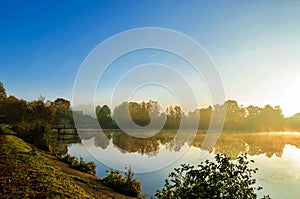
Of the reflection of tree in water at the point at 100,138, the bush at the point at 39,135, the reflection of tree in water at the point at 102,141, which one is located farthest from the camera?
the reflection of tree in water at the point at 100,138

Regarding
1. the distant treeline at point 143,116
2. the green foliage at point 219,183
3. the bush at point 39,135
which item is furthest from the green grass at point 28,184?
the bush at point 39,135

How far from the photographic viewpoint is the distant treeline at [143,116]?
18.7 meters

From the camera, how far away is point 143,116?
1272 inches

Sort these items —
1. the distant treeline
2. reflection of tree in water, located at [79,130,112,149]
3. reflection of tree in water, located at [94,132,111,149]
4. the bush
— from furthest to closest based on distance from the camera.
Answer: reflection of tree in water, located at [79,130,112,149] < reflection of tree in water, located at [94,132,111,149] < the distant treeline < the bush

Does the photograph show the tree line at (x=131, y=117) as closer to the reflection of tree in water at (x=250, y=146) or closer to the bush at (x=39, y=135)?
the bush at (x=39, y=135)

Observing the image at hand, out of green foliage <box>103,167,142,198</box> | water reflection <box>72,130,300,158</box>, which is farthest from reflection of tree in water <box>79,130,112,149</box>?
green foliage <box>103,167,142,198</box>

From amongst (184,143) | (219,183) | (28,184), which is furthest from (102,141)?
(219,183)

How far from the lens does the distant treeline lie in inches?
737

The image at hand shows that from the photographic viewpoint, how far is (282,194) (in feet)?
34.8

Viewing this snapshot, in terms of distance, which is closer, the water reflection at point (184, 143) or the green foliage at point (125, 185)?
the green foliage at point (125, 185)

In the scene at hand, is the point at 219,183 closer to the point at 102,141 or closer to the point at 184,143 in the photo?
the point at 184,143

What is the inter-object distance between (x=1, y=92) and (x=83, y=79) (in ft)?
146

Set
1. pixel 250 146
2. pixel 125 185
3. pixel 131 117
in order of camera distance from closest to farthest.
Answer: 1. pixel 125 185
2. pixel 131 117
3. pixel 250 146

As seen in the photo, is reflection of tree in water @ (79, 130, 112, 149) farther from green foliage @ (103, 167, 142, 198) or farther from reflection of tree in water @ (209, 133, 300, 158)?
green foliage @ (103, 167, 142, 198)
